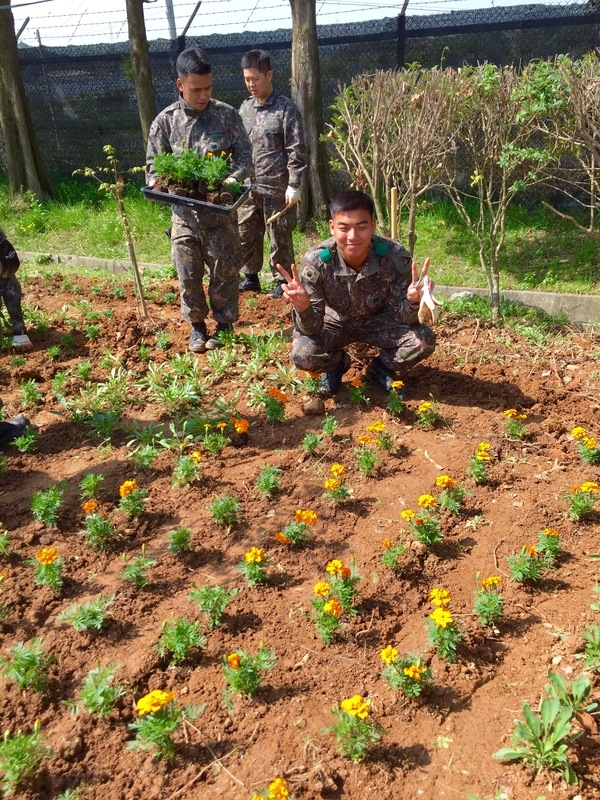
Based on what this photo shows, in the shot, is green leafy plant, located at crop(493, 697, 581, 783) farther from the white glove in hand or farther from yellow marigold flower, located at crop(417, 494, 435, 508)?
the white glove in hand

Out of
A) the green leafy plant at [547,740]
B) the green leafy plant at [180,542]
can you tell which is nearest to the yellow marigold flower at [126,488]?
the green leafy plant at [180,542]

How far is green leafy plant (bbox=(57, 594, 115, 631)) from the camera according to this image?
2.72 metres

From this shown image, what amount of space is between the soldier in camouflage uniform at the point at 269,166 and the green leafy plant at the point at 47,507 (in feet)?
10.6

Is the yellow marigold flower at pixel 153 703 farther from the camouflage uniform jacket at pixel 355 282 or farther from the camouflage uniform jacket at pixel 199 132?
the camouflage uniform jacket at pixel 199 132

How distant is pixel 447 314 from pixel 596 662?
12.1 ft

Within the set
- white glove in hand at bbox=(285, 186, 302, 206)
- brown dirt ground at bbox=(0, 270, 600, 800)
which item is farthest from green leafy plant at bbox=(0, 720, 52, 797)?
white glove in hand at bbox=(285, 186, 302, 206)

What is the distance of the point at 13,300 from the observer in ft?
17.5

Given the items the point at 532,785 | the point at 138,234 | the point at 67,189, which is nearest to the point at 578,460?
→ the point at 532,785

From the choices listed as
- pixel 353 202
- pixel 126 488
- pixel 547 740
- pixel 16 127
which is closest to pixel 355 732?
pixel 547 740

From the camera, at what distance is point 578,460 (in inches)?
143

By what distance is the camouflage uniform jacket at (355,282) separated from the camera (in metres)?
4.09

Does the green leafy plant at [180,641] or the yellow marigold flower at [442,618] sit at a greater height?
the yellow marigold flower at [442,618]

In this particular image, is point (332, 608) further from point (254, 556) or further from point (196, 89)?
point (196, 89)

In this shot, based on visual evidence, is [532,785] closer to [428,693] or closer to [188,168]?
[428,693]
